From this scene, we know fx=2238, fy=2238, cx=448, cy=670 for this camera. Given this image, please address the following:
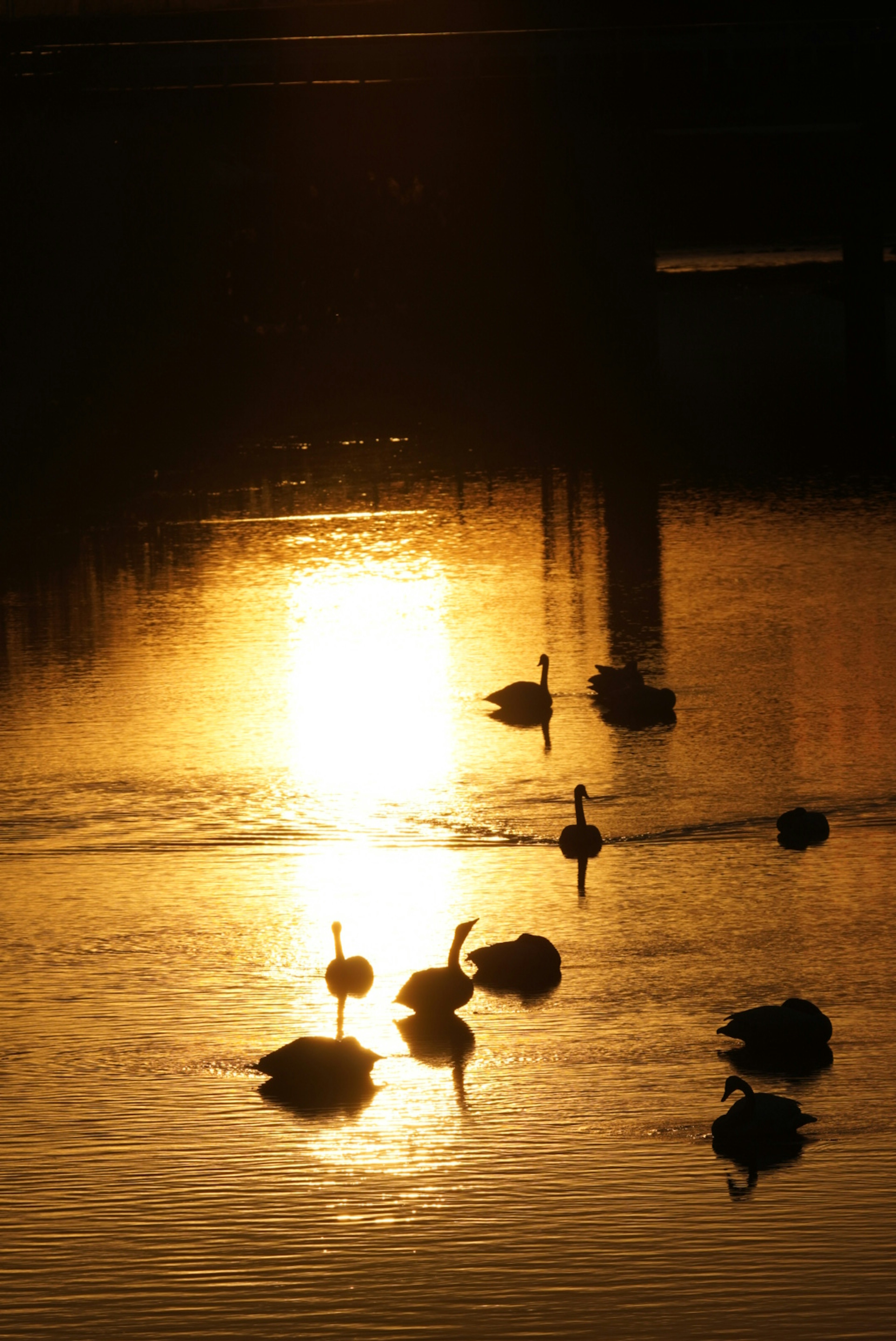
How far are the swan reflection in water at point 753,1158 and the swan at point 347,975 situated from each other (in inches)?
132

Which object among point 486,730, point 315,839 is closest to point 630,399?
point 486,730

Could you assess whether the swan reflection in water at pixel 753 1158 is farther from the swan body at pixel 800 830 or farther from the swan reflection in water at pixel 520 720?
the swan reflection in water at pixel 520 720

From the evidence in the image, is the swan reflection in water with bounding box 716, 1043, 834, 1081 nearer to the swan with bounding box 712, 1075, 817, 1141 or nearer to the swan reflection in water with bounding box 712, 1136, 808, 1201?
the swan with bounding box 712, 1075, 817, 1141

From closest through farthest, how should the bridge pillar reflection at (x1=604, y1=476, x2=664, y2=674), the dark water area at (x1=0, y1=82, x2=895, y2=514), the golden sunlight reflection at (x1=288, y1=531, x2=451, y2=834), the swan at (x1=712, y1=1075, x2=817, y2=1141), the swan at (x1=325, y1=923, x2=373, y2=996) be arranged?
the swan at (x1=712, y1=1075, x2=817, y2=1141), the swan at (x1=325, y1=923, x2=373, y2=996), the golden sunlight reflection at (x1=288, y1=531, x2=451, y2=834), the bridge pillar reflection at (x1=604, y1=476, x2=664, y2=674), the dark water area at (x1=0, y1=82, x2=895, y2=514)

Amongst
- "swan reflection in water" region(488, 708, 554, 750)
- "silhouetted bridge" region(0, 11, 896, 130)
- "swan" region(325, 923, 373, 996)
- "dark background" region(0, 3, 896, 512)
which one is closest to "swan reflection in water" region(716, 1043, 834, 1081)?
"swan" region(325, 923, 373, 996)

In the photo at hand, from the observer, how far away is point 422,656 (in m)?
26.7

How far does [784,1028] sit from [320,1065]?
2796 millimetres

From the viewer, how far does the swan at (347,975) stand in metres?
15.0

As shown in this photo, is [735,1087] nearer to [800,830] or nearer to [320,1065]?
[320,1065]

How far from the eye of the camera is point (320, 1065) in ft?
43.5

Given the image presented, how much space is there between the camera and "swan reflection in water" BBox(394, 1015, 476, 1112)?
14.0m

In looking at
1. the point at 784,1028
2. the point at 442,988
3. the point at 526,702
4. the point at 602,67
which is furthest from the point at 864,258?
the point at 784,1028

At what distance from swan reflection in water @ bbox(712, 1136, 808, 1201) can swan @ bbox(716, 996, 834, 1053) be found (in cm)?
109

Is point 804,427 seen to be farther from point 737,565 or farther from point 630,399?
point 737,565
